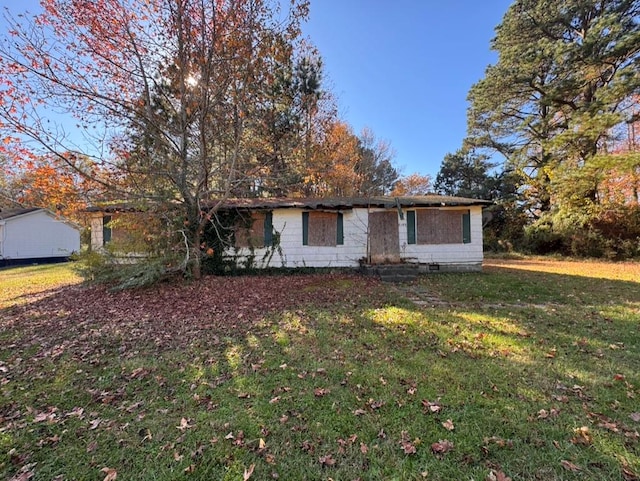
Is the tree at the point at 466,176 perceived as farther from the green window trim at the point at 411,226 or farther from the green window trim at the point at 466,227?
the green window trim at the point at 411,226

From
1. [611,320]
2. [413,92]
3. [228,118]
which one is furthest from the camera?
[413,92]

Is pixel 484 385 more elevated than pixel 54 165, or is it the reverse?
pixel 54 165

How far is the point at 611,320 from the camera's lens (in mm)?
5137

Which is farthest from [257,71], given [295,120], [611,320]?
[611,320]

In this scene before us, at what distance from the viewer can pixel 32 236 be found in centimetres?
2005

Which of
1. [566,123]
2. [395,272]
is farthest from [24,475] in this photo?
[566,123]

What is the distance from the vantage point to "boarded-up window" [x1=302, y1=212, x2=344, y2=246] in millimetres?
11031

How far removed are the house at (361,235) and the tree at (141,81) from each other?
6.75ft

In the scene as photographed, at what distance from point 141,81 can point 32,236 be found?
18.5 m

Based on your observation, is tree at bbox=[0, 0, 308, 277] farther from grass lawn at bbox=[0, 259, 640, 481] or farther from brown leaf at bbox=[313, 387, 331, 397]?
brown leaf at bbox=[313, 387, 331, 397]

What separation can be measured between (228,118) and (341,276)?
678 cm

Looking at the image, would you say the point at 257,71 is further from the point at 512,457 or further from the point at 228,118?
the point at 512,457

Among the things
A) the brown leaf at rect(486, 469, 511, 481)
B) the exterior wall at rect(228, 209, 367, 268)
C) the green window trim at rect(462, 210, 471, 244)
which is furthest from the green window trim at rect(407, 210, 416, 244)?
the brown leaf at rect(486, 469, 511, 481)

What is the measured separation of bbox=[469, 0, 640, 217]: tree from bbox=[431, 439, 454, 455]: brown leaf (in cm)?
1699
